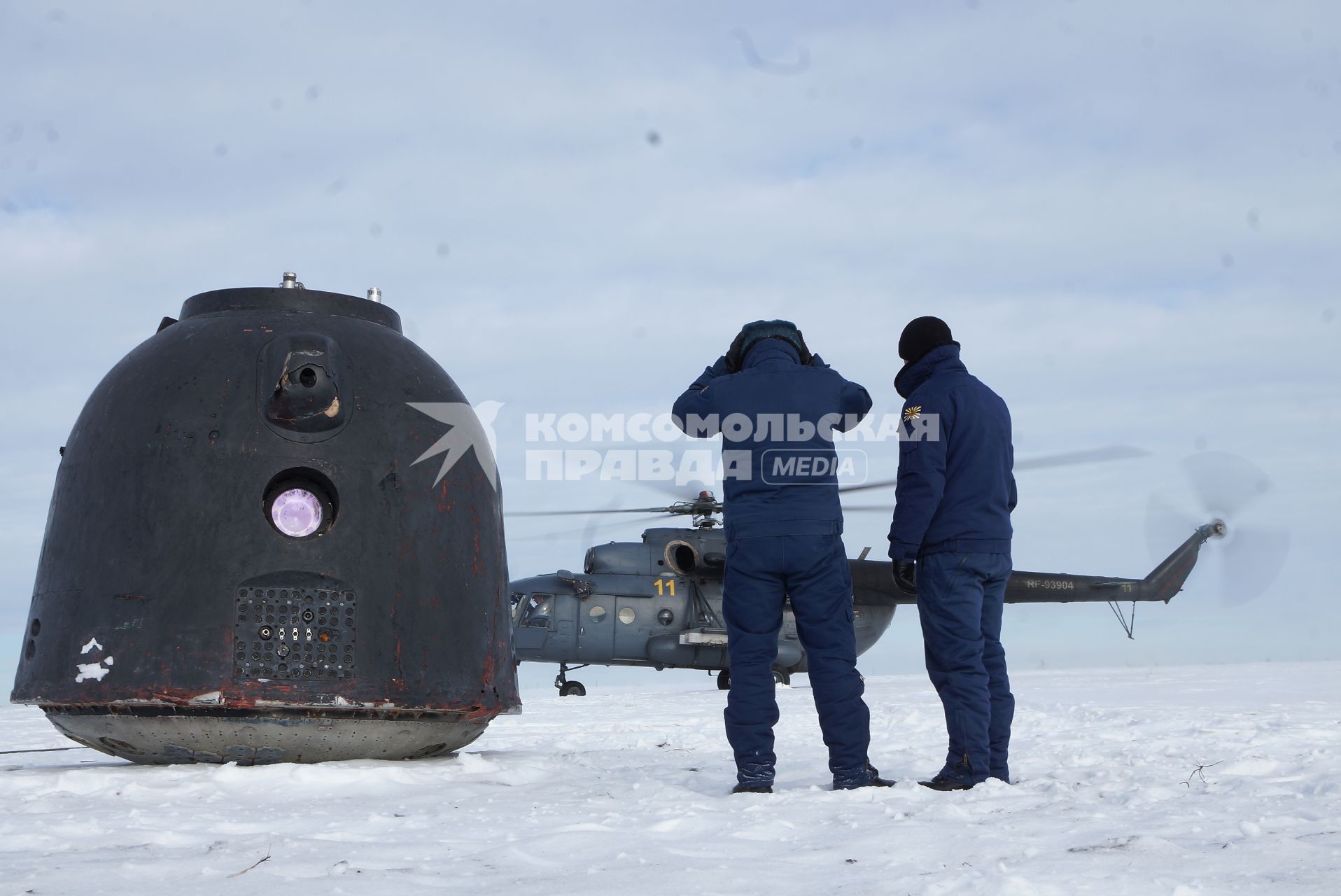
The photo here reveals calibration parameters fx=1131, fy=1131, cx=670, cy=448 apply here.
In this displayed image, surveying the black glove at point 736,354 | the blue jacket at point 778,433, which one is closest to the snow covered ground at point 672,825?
the blue jacket at point 778,433

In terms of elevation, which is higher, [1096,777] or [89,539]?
[89,539]

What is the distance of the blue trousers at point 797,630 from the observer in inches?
148

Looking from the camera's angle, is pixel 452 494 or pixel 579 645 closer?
pixel 452 494

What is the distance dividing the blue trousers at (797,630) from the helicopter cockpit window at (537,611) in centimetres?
1262

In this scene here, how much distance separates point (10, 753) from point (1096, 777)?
4.74 metres

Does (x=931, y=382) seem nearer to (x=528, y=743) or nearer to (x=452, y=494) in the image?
(x=452, y=494)

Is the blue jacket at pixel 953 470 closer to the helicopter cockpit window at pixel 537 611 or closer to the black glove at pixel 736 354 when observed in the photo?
the black glove at pixel 736 354

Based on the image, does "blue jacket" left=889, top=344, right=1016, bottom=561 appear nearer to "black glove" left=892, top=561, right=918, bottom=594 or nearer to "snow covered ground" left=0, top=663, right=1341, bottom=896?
"black glove" left=892, top=561, right=918, bottom=594

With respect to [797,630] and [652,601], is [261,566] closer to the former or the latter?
[797,630]

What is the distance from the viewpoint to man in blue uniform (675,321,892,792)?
374 cm

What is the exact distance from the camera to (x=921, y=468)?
3.84m

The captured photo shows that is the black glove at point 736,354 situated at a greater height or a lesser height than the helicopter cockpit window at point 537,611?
greater

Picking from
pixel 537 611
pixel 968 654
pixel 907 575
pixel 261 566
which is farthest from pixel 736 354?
pixel 537 611

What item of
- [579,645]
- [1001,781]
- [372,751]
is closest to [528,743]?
[372,751]
